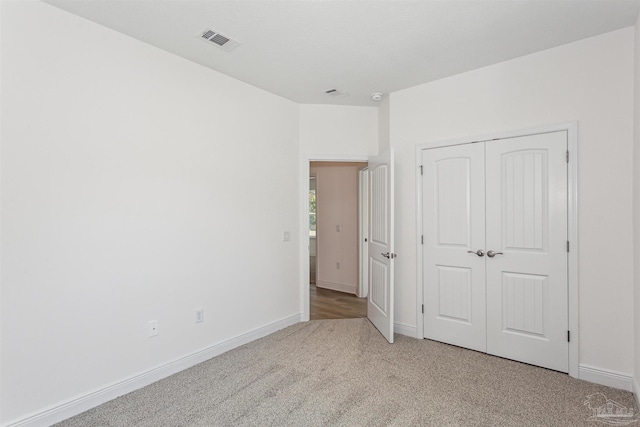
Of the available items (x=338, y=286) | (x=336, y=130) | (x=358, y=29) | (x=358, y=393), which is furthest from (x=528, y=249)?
(x=338, y=286)

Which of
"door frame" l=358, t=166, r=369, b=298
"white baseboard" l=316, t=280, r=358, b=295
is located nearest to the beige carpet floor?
"door frame" l=358, t=166, r=369, b=298

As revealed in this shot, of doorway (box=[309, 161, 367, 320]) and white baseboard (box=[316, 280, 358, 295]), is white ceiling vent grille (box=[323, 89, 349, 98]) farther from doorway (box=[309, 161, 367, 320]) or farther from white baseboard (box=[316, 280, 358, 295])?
white baseboard (box=[316, 280, 358, 295])

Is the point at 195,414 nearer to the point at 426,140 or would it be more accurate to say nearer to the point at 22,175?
the point at 22,175

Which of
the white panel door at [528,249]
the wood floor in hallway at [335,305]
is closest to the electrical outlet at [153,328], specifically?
the wood floor in hallway at [335,305]

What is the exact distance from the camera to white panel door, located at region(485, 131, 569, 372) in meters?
2.78

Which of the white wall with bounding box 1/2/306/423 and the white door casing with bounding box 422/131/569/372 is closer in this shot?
the white wall with bounding box 1/2/306/423

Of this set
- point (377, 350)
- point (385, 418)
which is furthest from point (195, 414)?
point (377, 350)

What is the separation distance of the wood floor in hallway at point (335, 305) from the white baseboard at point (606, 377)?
7.63 feet

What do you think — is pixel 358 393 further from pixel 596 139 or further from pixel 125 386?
pixel 596 139

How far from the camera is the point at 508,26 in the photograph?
8.01 feet

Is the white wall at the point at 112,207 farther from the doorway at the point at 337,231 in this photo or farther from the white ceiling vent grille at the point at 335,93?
the doorway at the point at 337,231

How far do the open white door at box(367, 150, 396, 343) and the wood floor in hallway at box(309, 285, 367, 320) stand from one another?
0.40 metres

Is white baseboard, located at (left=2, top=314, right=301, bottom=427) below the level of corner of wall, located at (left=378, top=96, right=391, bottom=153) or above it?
below

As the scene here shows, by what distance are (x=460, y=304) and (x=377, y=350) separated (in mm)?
925
